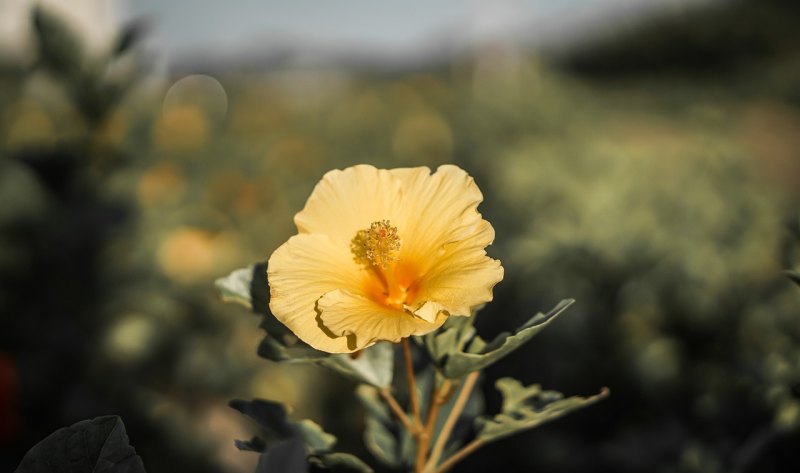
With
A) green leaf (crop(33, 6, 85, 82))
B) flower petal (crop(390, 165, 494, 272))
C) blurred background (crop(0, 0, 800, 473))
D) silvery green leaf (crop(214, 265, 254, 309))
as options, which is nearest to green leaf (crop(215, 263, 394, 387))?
silvery green leaf (crop(214, 265, 254, 309))

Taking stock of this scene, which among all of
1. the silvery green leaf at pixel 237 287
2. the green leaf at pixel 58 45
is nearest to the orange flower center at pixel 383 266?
the silvery green leaf at pixel 237 287

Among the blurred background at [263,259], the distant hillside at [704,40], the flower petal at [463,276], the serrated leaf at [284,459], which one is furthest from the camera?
the distant hillside at [704,40]

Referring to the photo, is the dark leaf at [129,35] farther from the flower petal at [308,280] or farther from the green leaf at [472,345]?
the green leaf at [472,345]

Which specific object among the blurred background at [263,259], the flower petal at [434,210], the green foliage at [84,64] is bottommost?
the blurred background at [263,259]

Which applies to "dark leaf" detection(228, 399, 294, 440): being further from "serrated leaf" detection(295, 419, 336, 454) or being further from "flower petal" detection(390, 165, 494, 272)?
"flower petal" detection(390, 165, 494, 272)

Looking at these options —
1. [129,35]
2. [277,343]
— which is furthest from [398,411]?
[129,35]

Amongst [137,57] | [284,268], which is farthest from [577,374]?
[137,57]

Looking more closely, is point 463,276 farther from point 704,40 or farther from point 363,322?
point 704,40
